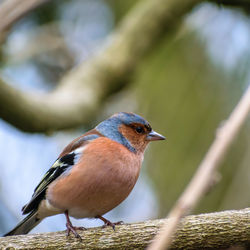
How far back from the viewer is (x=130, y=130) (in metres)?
5.14

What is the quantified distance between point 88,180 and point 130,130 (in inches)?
46.7

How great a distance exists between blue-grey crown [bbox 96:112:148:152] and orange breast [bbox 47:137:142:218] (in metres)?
0.42

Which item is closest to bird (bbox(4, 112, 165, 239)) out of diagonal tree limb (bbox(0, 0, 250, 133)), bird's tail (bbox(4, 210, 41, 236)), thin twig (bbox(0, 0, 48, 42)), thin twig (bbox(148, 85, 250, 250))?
bird's tail (bbox(4, 210, 41, 236))

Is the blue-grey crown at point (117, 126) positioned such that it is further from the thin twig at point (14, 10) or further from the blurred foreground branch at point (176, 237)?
the thin twig at point (14, 10)

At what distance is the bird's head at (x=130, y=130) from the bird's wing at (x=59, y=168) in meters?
0.40

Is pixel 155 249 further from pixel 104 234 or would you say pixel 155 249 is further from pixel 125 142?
pixel 125 142

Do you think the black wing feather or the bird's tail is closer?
the black wing feather

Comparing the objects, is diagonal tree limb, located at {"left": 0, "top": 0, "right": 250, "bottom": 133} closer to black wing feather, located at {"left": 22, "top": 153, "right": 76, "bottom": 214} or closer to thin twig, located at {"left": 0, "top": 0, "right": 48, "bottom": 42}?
black wing feather, located at {"left": 22, "top": 153, "right": 76, "bottom": 214}

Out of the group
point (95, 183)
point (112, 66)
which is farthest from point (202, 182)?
point (112, 66)

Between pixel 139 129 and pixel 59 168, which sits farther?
pixel 139 129

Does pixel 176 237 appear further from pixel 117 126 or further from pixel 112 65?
pixel 112 65

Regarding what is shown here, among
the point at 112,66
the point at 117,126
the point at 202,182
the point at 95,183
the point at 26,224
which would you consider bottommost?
the point at 26,224

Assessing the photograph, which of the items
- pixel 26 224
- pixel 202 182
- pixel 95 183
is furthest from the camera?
pixel 26 224

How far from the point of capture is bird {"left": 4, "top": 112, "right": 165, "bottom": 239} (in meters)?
4.13
